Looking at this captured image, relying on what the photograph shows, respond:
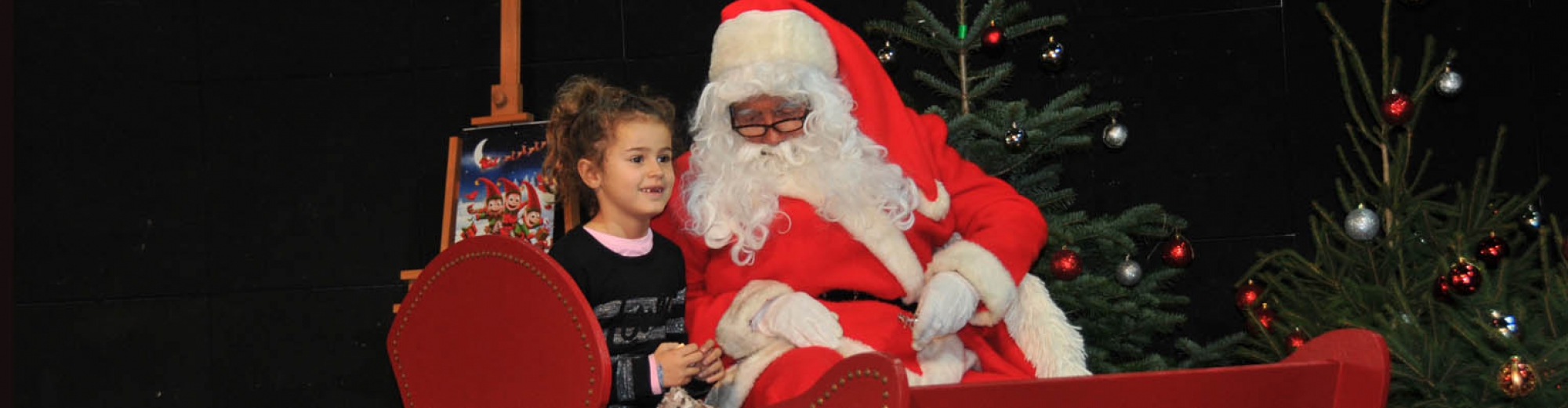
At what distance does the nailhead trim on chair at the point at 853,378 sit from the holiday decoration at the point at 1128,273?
1.87 metres

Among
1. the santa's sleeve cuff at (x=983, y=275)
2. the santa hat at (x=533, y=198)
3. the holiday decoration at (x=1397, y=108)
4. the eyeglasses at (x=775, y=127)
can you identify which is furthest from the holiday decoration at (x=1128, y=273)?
the santa hat at (x=533, y=198)

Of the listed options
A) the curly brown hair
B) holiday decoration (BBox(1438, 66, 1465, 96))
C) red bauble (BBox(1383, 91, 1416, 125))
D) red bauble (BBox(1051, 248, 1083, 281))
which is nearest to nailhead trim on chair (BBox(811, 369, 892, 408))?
the curly brown hair

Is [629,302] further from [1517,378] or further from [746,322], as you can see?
[1517,378]

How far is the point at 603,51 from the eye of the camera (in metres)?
4.25

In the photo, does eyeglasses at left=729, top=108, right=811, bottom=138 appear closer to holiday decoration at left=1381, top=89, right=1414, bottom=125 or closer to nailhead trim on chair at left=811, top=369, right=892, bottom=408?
nailhead trim on chair at left=811, top=369, right=892, bottom=408

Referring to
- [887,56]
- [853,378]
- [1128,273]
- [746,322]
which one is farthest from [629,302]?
[1128,273]

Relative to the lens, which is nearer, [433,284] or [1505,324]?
[433,284]

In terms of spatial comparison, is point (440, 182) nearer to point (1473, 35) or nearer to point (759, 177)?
point (759, 177)

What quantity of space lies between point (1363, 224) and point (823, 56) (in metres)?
1.59

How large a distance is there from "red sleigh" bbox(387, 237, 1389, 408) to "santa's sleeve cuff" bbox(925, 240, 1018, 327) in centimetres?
66

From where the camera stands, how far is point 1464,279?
3.32 meters

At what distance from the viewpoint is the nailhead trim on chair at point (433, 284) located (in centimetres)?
214

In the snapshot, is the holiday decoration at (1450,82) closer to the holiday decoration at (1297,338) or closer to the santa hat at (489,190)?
the holiday decoration at (1297,338)

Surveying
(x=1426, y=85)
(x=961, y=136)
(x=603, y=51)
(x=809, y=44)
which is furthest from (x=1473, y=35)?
(x=603, y=51)
